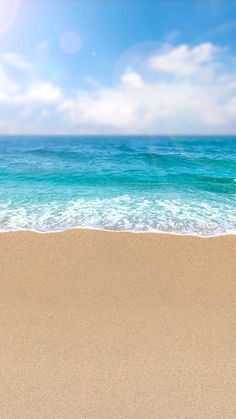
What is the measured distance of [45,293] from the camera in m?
3.98

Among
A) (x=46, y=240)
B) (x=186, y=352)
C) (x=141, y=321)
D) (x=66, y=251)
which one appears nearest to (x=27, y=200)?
(x=46, y=240)

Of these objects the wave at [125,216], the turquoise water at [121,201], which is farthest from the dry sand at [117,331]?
the turquoise water at [121,201]

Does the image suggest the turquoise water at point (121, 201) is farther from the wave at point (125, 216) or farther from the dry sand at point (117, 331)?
the dry sand at point (117, 331)

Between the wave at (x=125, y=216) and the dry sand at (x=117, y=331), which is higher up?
the wave at (x=125, y=216)

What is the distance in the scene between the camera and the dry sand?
2.46 meters

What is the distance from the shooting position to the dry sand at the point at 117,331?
2.46 m

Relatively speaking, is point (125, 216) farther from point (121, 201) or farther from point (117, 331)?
point (117, 331)

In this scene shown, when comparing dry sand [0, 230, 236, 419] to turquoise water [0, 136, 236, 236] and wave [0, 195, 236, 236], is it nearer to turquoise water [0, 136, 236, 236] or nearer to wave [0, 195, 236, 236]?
wave [0, 195, 236, 236]

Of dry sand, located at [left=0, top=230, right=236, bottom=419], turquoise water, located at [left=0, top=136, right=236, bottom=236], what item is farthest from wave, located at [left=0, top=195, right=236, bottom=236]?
dry sand, located at [left=0, top=230, right=236, bottom=419]

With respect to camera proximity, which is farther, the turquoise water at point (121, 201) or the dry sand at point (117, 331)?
the turquoise water at point (121, 201)

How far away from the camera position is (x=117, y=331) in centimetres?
325

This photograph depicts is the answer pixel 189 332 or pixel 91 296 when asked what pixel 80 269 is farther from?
pixel 189 332

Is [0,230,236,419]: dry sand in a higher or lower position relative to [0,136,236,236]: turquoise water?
lower

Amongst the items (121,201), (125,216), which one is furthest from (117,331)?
(121,201)
